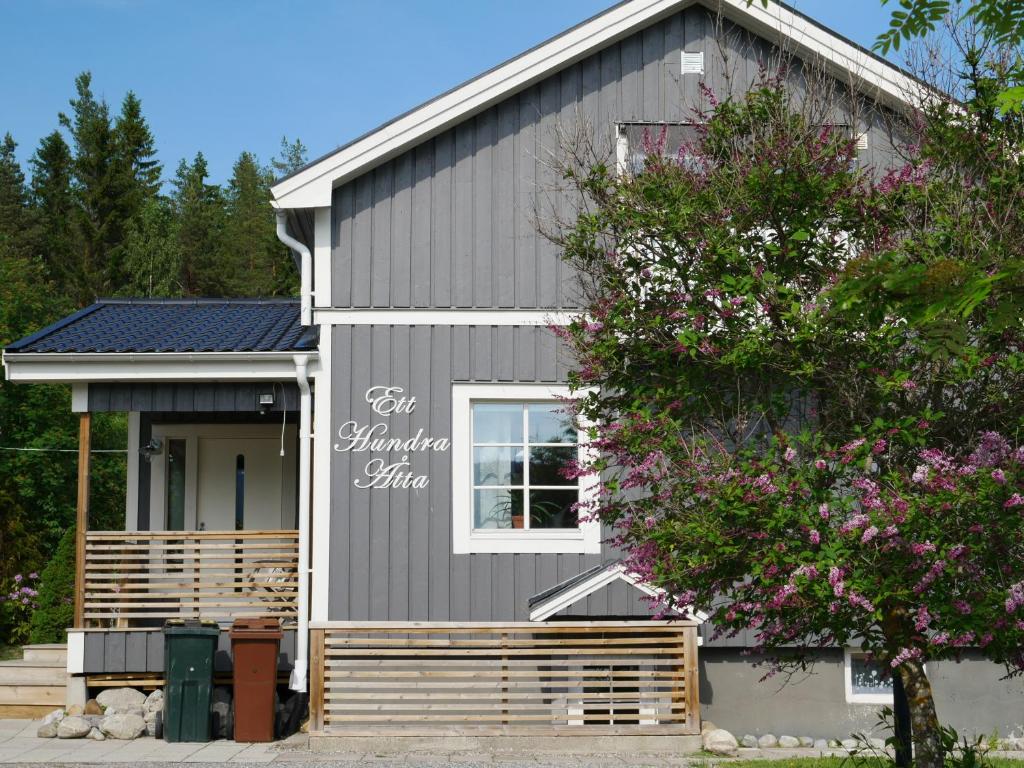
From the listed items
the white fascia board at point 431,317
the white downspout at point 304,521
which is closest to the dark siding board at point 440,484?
the white fascia board at point 431,317

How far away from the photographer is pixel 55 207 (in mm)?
46375

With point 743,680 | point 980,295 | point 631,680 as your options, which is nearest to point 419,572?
point 631,680

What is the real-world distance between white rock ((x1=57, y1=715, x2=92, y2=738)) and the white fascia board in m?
4.58

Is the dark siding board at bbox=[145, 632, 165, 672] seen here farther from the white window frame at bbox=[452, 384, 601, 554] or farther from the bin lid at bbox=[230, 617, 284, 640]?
the white window frame at bbox=[452, 384, 601, 554]

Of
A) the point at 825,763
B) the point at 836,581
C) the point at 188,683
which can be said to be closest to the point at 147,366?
the point at 188,683

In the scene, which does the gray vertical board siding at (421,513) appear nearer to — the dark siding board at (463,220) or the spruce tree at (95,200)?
the dark siding board at (463,220)

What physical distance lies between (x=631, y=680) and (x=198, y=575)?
473cm

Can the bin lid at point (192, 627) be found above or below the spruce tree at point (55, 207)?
below

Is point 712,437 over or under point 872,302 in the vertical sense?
under

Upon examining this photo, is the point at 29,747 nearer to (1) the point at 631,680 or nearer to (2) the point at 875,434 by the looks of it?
(1) the point at 631,680

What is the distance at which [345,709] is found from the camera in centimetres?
1139

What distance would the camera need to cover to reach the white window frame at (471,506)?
12.3 meters

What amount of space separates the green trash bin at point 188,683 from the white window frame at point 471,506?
266cm

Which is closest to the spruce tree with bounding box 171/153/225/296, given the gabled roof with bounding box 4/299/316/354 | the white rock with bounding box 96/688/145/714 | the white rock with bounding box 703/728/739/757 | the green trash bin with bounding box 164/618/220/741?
the gabled roof with bounding box 4/299/316/354
